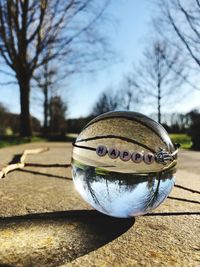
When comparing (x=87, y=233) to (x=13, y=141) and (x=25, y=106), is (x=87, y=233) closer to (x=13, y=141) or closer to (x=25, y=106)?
(x=13, y=141)

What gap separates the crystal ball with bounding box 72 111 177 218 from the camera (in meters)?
2.89

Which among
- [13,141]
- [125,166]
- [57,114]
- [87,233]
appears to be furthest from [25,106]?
[57,114]

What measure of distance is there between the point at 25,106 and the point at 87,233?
20.9 meters

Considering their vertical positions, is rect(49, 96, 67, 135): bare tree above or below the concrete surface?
above

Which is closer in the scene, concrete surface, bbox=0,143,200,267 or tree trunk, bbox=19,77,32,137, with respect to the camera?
concrete surface, bbox=0,143,200,267

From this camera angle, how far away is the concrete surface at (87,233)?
2197 mm

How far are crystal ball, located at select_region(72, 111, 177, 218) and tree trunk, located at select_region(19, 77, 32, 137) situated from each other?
20.1 meters

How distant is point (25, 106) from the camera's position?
903 inches

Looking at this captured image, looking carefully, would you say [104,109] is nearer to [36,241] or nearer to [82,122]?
[82,122]

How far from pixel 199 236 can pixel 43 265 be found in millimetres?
1274

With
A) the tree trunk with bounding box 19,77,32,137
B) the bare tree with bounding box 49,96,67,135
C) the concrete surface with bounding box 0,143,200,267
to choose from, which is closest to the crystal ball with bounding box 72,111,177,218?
the concrete surface with bounding box 0,143,200,267

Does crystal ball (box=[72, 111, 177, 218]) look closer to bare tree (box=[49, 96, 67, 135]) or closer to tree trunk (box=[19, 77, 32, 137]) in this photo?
tree trunk (box=[19, 77, 32, 137])

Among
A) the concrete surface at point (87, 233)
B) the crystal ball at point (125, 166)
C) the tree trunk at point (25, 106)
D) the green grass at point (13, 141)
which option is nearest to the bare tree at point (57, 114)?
the tree trunk at point (25, 106)

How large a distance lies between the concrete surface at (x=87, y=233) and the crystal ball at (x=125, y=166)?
0.22m
